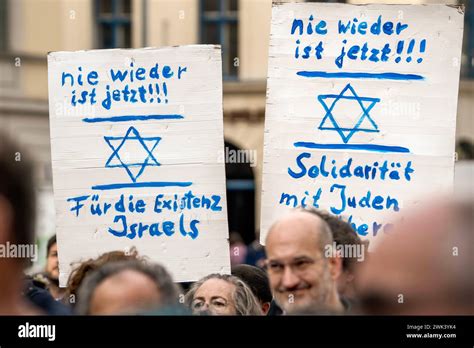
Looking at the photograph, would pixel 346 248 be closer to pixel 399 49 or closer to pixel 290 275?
pixel 290 275

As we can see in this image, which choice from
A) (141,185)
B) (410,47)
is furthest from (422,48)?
(141,185)

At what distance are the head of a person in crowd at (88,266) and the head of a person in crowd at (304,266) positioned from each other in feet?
1.20

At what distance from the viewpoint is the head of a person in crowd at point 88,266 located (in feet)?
8.51

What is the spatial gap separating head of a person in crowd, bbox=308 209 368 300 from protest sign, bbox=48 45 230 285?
0.28 meters

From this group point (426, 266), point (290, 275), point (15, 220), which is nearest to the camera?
point (426, 266)

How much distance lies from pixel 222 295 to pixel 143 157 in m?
0.43

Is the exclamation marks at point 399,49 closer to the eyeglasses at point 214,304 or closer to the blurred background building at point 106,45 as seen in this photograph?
the blurred background building at point 106,45

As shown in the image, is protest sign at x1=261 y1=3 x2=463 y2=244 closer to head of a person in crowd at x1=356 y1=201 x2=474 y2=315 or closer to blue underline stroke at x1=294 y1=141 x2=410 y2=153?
blue underline stroke at x1=294 y1=141 x2=410 y2=153

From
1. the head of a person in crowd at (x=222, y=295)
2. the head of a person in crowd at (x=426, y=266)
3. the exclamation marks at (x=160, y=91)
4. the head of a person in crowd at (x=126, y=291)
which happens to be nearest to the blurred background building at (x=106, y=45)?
the exclamation marks at (x=160, y=91)

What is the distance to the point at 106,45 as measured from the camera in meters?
2.94

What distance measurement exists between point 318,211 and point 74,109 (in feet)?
2.21

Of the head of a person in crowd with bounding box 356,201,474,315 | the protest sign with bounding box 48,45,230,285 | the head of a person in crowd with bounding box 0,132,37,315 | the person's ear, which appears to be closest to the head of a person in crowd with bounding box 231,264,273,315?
the protest sign with bounding box 48,45,230,285

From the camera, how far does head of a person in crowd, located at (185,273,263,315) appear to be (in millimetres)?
2838
